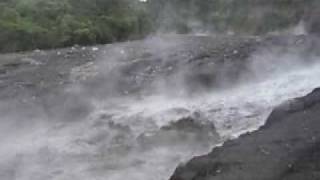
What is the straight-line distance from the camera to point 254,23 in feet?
155

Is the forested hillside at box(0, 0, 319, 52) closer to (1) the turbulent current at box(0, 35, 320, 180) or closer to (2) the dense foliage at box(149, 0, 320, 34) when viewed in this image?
(2) the dense foliage at box(149, 0, 320, 34)

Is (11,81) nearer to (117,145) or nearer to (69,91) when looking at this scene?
(69,91)

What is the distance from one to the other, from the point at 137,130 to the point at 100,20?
80.6 ft

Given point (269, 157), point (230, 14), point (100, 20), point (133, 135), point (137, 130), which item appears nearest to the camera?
point (269, 157)

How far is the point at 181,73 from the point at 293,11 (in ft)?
87.7

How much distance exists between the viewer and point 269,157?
9461mm

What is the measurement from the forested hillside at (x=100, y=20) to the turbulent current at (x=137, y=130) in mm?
17530

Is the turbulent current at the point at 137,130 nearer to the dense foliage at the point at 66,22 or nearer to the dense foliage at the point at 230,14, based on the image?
the dense foliage at the point at 66,22

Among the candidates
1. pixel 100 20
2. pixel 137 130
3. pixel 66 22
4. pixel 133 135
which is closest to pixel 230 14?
pixel 100 20

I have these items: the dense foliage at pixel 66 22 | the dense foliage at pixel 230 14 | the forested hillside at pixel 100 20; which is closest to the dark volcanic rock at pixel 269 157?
the forested hillside at pixel 100 20

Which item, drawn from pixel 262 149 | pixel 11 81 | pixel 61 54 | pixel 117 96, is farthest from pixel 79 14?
pixel 262 149

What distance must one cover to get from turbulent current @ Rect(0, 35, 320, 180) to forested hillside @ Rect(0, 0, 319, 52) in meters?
17.5

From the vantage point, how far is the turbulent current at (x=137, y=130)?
12703 mm

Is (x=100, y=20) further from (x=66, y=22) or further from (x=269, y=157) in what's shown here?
(x=269, y=157)
